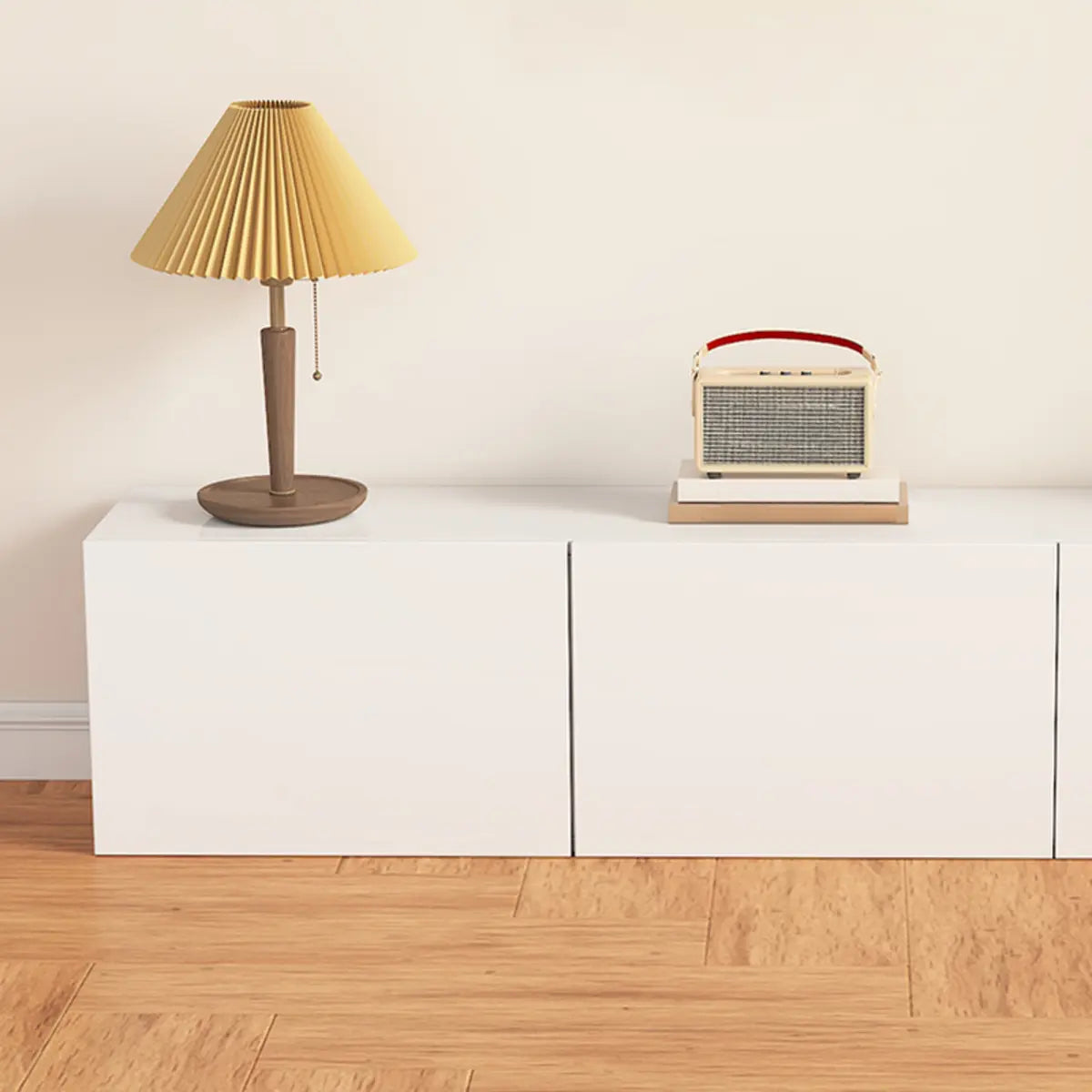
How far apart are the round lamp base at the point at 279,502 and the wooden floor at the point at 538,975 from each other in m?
0.50

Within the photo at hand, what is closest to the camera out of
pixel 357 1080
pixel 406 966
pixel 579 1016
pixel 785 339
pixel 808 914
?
pixel 357 1080

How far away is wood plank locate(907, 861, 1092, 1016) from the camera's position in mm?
2303

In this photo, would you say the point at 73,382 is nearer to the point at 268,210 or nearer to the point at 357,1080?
the point at 268,210

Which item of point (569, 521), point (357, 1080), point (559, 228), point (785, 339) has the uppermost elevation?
point (559, 228)

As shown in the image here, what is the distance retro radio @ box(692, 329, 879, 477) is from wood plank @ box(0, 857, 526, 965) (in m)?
0.71

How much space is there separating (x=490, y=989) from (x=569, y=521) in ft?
2.36

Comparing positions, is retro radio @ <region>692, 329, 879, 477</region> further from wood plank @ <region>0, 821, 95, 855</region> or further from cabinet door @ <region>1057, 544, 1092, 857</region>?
wood plank @ <region>0, 821, 95, 855</region>

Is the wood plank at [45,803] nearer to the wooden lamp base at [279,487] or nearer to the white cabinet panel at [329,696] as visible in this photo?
the white cabinet panel at [329,696]

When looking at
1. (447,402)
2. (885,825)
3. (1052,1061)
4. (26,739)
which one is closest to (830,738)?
(885,825)

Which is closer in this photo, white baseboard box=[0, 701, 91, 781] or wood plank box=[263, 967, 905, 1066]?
wood plank box=[263, 967, 905, 1066]

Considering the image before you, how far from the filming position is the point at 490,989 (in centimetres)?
236

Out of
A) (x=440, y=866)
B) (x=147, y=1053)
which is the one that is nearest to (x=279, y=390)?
(x=440, y=866)

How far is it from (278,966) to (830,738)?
0.84m

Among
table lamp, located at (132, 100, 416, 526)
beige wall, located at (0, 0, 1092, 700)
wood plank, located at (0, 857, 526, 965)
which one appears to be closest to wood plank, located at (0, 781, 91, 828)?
wood plank, located at (0, 857, 526, 965)
